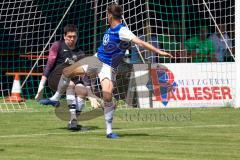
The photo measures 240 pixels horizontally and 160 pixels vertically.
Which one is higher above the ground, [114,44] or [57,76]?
[114,44]

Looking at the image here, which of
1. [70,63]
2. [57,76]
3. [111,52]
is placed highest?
[111,52]

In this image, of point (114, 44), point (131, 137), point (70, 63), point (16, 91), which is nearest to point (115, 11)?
point (114, 44)

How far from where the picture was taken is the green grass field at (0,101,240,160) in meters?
9.76

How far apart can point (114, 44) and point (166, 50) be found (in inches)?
406

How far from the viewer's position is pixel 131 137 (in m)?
12.2

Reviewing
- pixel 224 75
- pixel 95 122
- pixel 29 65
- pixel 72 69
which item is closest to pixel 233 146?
pixel 72 69

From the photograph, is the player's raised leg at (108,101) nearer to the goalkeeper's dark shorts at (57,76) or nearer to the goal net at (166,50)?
the goalkeeper's dark shorts at (57,76)

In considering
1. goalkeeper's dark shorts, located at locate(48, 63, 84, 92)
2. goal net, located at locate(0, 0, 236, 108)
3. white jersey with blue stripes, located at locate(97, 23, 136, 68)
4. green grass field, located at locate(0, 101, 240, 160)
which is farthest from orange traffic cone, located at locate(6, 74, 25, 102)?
white jersey with blue stripes, located at locate(97, 23, 136, 68)

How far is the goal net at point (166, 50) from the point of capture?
20.9 meters

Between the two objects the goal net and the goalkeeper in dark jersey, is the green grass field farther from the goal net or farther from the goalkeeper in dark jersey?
the goal net

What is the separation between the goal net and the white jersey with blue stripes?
828cm

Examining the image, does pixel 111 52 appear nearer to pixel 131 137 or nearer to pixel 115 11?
pixel 115 11

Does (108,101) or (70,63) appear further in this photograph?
(70,63)

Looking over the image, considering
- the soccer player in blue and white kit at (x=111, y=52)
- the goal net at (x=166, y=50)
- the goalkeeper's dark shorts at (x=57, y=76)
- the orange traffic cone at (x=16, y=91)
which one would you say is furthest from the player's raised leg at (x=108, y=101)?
the orange traffic cone at (x=16, y=91)
